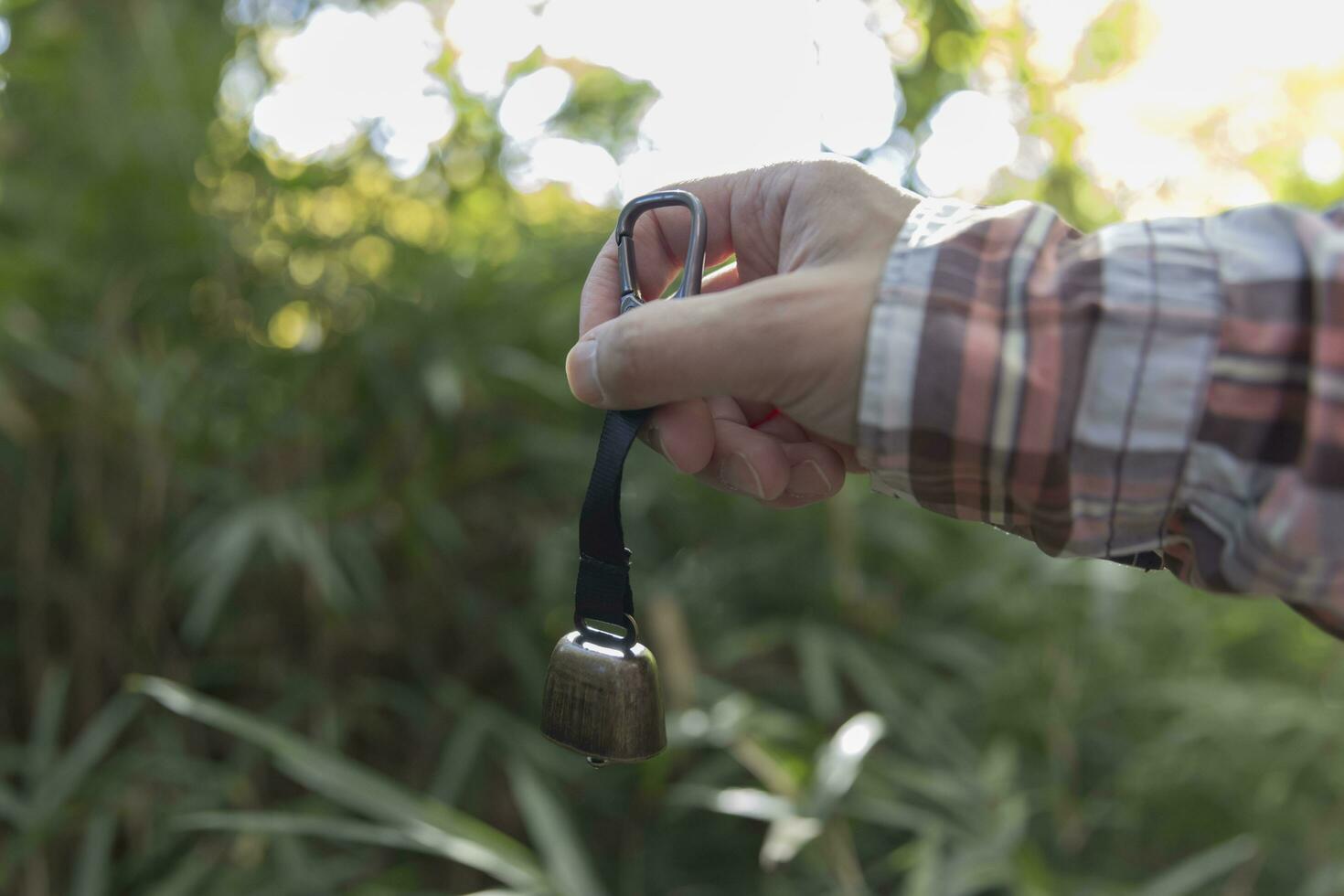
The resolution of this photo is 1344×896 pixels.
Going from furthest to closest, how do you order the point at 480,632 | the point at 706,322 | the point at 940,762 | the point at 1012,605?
1. the point at 1012,605
2. the point at 480,632
3. the point at 940,762
4. the point at 706,322

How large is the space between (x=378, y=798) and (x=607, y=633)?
0.44 m

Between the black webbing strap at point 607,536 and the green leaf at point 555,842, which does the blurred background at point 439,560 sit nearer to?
the green leaf at point 555,842

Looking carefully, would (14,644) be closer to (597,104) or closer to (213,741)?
(213,741)

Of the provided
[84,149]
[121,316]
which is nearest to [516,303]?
[121,316]

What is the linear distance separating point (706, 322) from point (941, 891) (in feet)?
2.27

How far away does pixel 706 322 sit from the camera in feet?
1.35

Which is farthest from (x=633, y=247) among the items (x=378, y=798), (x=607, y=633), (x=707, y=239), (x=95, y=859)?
(x=95, y=859)

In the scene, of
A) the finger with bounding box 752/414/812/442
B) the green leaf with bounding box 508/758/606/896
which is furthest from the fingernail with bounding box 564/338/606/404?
the green leaf with bounding box 508/758/606/896

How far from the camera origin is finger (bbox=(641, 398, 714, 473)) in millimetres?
472

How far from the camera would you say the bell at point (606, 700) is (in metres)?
0.45

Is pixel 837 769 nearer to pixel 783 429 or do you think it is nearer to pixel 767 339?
pixel 783 429

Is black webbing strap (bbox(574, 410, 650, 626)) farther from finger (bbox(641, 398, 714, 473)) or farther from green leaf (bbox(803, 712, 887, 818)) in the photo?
green leaf (bbox(803, 712, 887, 818))

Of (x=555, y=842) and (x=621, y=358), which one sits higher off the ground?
(x=621, y=358)

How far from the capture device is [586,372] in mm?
453
